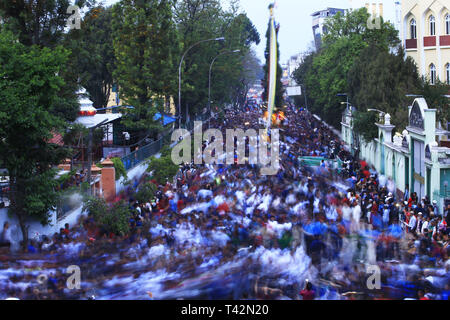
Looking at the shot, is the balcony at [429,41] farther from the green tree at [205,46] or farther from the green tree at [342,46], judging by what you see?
the green tree at [205,46]

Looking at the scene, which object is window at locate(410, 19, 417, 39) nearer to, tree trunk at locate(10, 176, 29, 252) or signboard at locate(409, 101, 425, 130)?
signboard at locate(409, 101, 425, 130)

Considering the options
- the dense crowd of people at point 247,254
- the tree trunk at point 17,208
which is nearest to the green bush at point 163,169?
the dense crowd of people at point 247,254

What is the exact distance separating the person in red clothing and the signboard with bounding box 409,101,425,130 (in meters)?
15.6

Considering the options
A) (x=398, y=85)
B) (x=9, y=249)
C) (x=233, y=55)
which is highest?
(x=233, y=55)

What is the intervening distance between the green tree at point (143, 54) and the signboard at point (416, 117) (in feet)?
49.2

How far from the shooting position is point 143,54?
38.2m

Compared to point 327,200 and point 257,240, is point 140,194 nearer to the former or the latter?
point 327,200

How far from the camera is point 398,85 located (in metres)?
36.8

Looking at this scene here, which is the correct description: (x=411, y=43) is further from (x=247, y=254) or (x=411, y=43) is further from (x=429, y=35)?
(x=247, y=254)

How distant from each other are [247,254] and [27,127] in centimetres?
785

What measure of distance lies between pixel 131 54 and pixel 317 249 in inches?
1066
